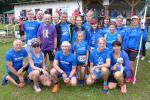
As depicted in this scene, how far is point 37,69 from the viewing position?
6.94 meters

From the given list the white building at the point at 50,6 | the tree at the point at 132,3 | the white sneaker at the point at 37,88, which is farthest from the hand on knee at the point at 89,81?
the white building at the point at 50,6

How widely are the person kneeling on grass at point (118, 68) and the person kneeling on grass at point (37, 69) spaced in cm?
150

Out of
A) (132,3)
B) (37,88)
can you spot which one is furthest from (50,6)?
(37,88)

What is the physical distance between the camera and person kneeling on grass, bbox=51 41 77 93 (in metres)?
6.99

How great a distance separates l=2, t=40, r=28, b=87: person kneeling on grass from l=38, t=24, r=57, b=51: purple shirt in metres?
0.76

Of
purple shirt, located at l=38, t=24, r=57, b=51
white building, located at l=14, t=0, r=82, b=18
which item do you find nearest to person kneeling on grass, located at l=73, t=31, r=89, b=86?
purple shirt, located at l=38, t=24, r=57, b=51

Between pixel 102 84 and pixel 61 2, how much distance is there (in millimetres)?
31811

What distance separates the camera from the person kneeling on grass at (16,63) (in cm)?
716

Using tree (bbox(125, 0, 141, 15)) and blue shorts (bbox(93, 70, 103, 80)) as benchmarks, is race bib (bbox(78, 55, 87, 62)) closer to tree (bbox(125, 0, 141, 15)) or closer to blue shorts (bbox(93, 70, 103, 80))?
blue shorts (bbox(93, 70, 103, 80))

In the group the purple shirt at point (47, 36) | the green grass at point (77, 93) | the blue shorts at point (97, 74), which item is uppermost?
the purple shirt at point (47, 36)

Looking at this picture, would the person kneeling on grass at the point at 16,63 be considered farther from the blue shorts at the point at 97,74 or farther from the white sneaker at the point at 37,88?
the blue shorts at the point at 97,74

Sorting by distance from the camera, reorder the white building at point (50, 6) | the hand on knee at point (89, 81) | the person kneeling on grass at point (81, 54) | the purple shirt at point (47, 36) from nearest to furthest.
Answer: the hand on knee at point (89, 81)
the person kneeling on grass at point (81, 54)
the purple shirt at point (47, 36)
the white building at point (50, 6)

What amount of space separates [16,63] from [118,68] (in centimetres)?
241

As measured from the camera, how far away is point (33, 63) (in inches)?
279
